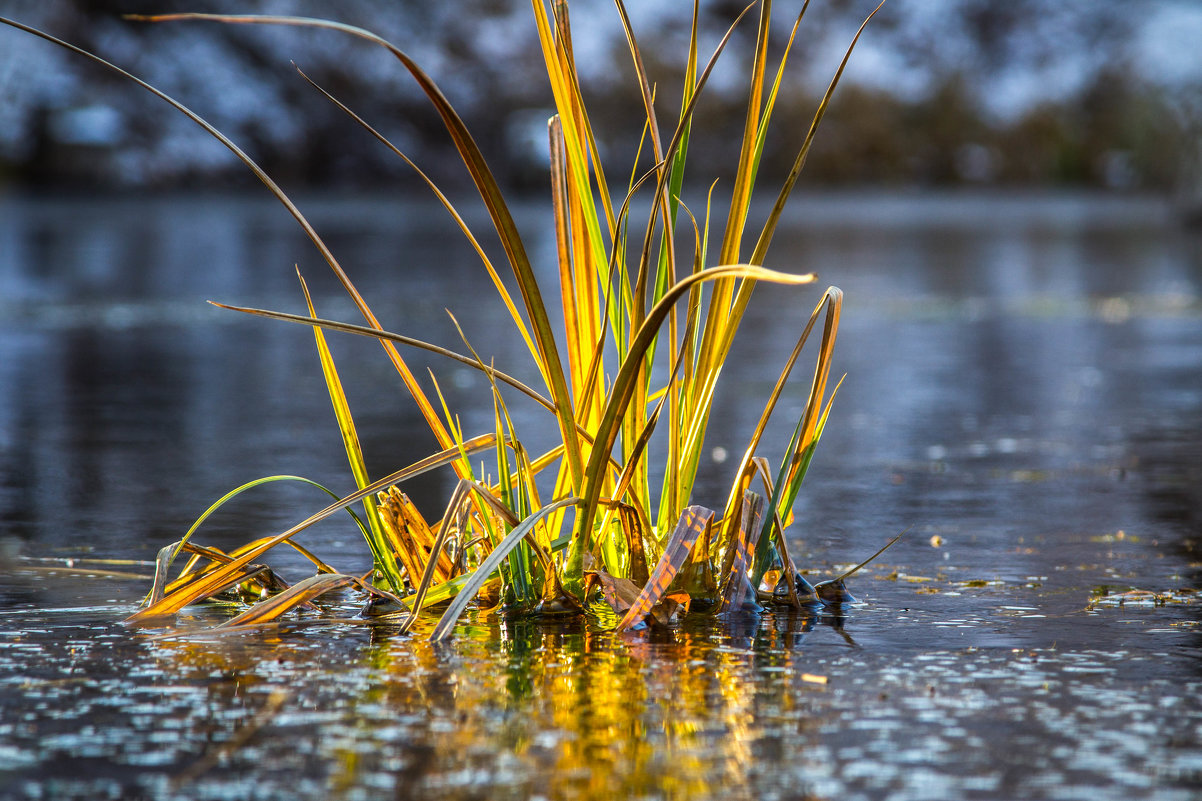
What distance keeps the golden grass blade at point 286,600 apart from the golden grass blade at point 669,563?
0.47 metres

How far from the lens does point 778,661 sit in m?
2.69

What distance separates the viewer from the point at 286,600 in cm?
289

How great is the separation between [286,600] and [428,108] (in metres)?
36.2

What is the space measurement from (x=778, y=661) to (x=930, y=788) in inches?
26.0

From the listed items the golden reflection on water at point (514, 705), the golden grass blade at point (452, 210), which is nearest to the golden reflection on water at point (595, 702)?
the golden reflection on water at point (514, 705)

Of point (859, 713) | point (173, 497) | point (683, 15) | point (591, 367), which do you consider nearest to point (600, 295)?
point (591, 367)

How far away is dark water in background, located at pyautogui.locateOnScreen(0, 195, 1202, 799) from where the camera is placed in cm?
213

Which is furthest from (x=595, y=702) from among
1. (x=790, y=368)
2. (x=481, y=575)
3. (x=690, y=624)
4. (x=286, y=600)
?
(x=790, y=368)

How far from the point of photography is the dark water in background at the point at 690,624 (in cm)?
213

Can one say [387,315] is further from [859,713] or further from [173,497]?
[859,713]

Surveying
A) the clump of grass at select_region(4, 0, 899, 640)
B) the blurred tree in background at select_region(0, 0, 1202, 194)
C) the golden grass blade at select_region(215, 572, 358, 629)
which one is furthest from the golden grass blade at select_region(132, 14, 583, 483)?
the blurred tree in background at select_region(0, 0, 1202, 194)

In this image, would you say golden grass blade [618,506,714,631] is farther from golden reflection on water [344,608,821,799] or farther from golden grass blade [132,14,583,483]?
golden grass blade [132,14,583,483]

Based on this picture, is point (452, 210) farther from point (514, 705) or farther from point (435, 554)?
point (514, 705)

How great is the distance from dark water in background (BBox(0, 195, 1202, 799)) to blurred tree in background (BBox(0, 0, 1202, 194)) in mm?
24138
